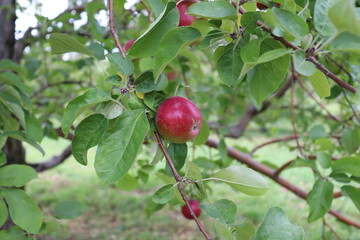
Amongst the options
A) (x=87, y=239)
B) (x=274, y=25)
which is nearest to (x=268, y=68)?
(x=274, y=25)

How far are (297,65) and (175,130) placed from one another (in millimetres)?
269

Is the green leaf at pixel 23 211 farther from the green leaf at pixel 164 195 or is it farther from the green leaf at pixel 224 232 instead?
the green leaf at pixel 224 232

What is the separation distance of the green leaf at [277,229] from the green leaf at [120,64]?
0.39 metres

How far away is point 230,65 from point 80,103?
311 mm

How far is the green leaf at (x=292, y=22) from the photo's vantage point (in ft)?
1.96

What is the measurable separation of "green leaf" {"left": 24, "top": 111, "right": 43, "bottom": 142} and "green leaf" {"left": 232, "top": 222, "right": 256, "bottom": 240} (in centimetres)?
70

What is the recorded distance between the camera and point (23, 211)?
96cm

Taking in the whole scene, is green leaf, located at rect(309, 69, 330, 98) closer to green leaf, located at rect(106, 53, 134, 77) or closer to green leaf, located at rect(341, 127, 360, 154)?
green leaf, located at rect(106, 53, 134, 77)

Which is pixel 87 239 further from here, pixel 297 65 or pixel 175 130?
pixel 297 65

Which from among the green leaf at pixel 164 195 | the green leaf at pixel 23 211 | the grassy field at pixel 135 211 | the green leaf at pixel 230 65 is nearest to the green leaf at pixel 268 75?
the green leaf at pixel 230 65

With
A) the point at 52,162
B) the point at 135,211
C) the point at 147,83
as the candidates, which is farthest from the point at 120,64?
the point at 135,211

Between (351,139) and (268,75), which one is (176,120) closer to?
(268,75)

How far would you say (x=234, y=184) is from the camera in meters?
0.72

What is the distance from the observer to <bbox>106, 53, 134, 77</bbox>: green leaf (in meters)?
0.73
